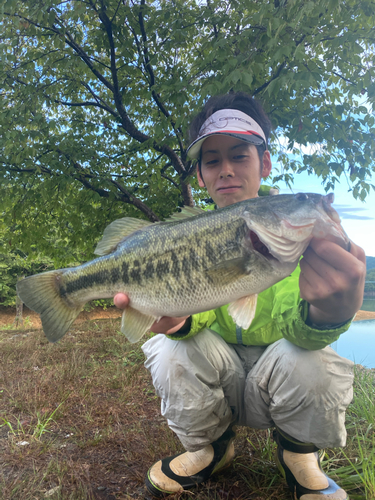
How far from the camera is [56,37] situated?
211 inches

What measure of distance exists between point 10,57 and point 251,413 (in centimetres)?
694

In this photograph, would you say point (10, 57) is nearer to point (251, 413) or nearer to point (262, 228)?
point (262, 228)

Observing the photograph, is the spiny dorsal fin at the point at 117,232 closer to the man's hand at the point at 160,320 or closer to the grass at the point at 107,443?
the man's hand at the point at 160,320

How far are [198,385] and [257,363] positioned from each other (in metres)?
0.47

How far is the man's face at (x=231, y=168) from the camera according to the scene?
8.27ft

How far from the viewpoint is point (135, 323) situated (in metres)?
2.19

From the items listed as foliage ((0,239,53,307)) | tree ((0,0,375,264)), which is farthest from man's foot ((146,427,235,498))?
foliage ((0,239,53,307))

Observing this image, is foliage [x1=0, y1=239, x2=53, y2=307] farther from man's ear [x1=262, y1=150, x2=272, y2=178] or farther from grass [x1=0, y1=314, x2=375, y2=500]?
man's ear [x1=262, y1=150, x2=272, y2=178]

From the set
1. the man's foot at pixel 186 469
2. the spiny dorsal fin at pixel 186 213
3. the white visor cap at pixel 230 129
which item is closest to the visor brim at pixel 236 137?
the white visor cap at pixel 230 129

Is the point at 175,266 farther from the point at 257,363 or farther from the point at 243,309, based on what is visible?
the point at 257,363

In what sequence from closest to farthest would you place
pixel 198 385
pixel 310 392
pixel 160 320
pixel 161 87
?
pixel 310 392, pixel 160 320, pixel 198 385, pixel 161 87

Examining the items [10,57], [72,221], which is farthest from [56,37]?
[72,221]

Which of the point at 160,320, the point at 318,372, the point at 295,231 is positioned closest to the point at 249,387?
the point at 318,372

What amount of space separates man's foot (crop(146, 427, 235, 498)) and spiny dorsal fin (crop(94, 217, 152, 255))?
5.28 feet
